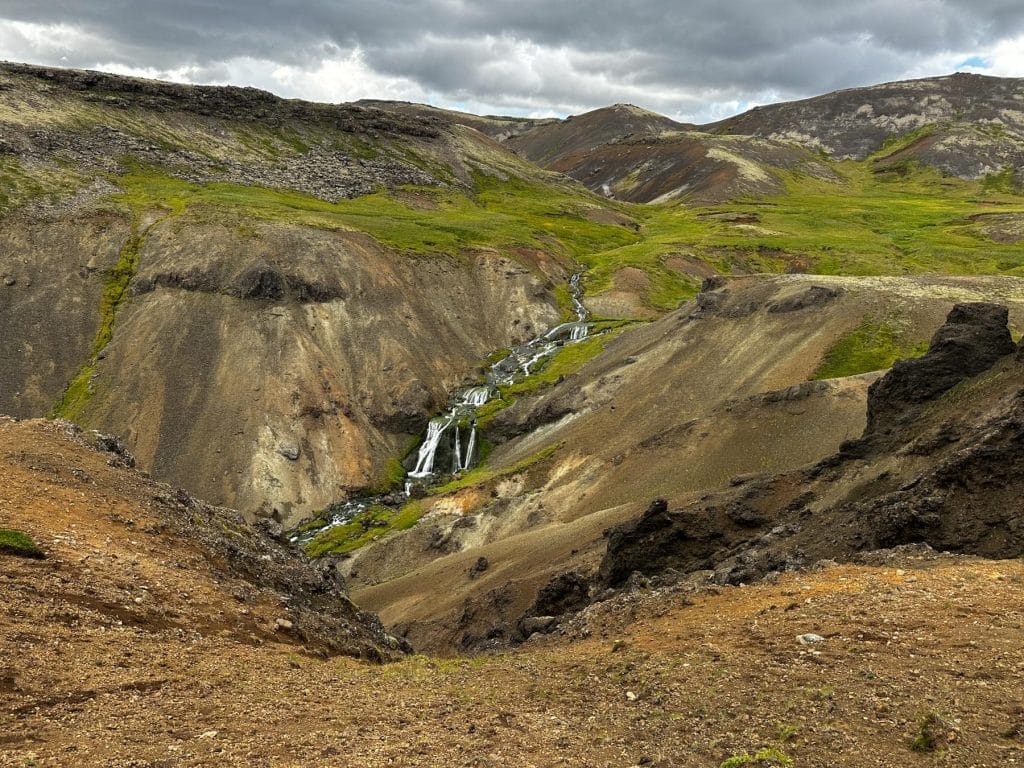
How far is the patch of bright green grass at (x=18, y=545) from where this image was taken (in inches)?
699

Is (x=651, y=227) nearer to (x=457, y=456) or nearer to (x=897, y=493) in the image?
(x=457, y=456)

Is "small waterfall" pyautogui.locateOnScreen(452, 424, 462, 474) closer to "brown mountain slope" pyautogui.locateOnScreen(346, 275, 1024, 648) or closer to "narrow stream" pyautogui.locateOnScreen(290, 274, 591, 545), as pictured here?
"narrow stream" pyautogui.locateOnScreen(290, 274, 591, 545)

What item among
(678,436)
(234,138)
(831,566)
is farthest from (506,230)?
(831,566)

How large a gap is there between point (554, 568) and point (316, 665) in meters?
20.3

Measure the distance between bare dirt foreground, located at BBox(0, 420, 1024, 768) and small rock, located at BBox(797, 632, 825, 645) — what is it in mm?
159

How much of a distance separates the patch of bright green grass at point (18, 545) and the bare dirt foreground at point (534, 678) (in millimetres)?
357

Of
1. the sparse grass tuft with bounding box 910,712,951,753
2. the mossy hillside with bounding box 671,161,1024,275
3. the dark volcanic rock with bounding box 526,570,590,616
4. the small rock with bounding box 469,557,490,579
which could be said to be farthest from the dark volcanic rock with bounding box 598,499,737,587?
the mossy hillside with bounding box 671,161,1024,275

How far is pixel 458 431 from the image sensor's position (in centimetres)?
7375

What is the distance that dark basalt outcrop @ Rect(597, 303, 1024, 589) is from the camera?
19.9 meters

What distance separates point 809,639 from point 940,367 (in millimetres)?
24166

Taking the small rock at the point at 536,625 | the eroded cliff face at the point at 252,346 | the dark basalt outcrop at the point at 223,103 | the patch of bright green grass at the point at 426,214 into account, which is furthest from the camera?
the dark basalt outcrop at the point at 223,103

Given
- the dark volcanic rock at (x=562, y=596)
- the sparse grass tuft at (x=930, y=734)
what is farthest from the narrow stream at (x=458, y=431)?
the sparse grass tuft at (x=930, y=734)

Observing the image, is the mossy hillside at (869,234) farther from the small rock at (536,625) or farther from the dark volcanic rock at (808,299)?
the small rock at (536,625)

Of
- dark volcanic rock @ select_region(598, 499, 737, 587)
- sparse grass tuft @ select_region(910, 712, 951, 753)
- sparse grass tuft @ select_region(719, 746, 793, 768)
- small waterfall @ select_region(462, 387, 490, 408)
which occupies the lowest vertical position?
dark volcanic rock @ select_region(598, 499, 737, 587)
